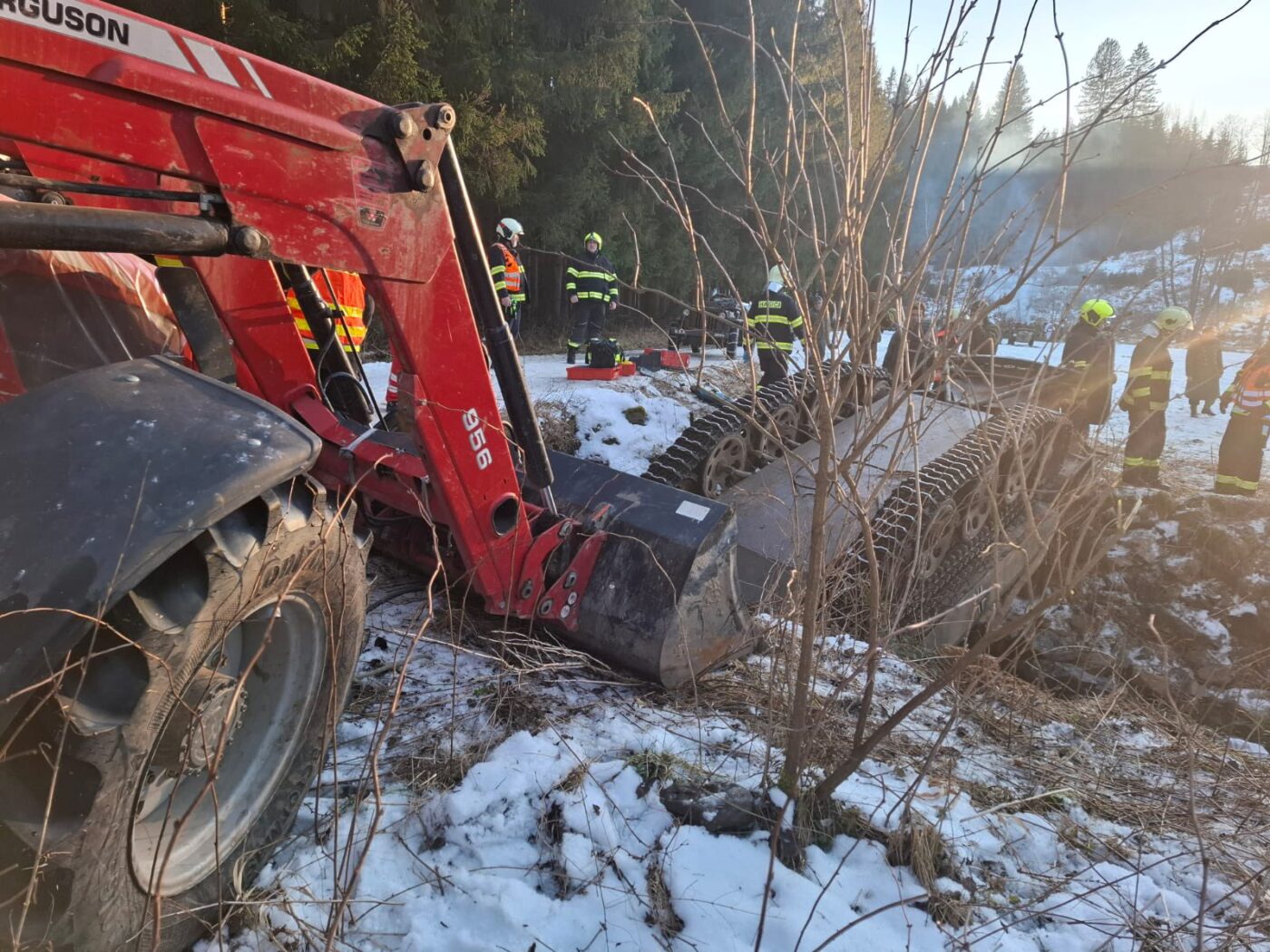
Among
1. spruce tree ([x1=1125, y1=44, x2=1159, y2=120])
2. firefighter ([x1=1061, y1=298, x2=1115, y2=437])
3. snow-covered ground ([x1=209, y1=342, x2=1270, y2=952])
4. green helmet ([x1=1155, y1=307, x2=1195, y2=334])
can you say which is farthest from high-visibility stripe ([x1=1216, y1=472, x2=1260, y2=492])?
spruce tree ([x1=1125, y1=44, x2=1159, y2=120])

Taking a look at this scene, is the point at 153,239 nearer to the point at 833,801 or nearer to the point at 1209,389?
the point at 833,801

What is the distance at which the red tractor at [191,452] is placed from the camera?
1410 mm

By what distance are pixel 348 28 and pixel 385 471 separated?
390 inches

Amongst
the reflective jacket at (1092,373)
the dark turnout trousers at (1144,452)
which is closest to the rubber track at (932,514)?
the reflective jacket at (1092,373)

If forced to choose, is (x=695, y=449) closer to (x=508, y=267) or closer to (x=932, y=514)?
(x=932, y=514)

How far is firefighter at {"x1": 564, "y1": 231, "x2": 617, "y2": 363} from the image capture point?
12461 millimetres

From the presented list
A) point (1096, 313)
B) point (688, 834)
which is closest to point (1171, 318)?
point (1096, 313)

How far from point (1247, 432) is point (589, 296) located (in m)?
9.25

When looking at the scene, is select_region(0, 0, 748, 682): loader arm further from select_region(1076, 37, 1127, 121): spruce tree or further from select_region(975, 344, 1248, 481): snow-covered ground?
select_region(975, 344, 1248, 481): snow-covered ground

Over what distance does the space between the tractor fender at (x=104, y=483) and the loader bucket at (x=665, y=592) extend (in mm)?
1808

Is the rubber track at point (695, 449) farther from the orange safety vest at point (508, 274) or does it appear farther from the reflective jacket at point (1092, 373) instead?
the orange safety vest at point (508, 274)

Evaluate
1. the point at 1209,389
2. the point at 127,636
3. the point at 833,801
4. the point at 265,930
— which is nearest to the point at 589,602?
the point at 833,801

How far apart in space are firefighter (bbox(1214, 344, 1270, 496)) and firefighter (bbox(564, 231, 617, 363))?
8560 mm

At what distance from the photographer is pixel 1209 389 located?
14109 mm
